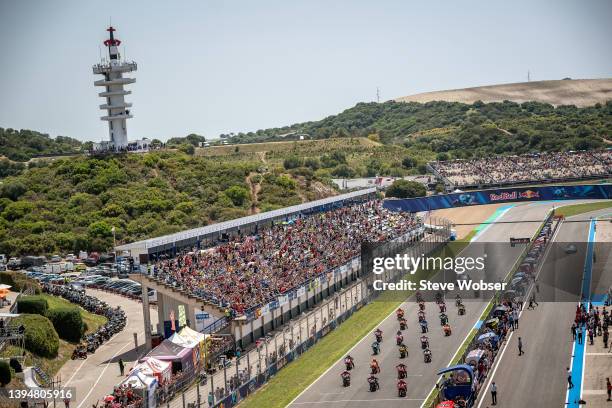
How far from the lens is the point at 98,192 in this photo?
93.0 meters

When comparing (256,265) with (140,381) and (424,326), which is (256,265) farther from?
(140,381)

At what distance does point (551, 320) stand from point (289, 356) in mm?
13593

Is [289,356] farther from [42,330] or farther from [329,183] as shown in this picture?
[329,183]

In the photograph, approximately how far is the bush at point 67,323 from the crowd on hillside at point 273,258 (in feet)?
18.8

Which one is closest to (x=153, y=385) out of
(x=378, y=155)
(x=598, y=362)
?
(x=598, y=362)

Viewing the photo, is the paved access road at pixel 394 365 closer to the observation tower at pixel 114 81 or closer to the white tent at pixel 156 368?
the white tent at pixel 156 368

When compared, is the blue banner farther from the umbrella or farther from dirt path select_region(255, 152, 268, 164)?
the umbrella

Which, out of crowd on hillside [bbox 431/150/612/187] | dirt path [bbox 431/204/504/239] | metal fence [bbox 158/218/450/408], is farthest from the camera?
crowd on hillside [bbox 431/150/612/187]

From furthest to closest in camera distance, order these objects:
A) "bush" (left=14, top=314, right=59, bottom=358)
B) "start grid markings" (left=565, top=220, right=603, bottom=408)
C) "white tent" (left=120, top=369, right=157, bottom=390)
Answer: "bush" (left=14, top=314, right=59, bottom=358) < "white tent" (left=120, top=369, right=157, bottom=390) < "start grid markings" (left=565, top=220, right=603, bottom=408)

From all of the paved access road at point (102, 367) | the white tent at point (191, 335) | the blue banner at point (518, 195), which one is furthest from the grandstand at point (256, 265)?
the blue banner at point (518, 195)

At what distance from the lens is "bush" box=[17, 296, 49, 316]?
153 ft

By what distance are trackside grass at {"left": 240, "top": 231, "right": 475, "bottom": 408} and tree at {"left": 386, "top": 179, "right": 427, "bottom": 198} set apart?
51.0 metres

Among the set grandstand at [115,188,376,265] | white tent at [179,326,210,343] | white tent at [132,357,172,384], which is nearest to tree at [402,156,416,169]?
grandstand at [115,188,376,265]

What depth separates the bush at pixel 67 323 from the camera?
4700 centimetres
